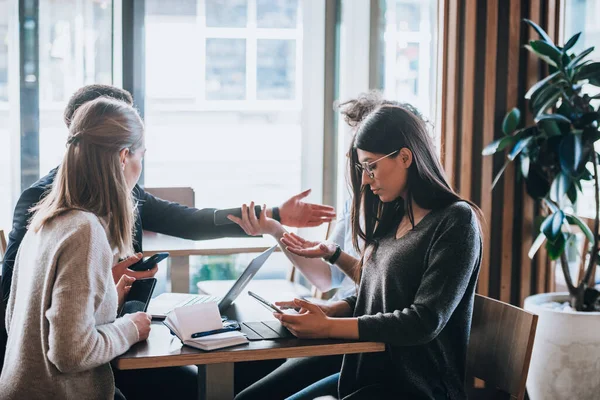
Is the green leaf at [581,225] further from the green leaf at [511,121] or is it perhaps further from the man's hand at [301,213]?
the man's hand at [301,213]

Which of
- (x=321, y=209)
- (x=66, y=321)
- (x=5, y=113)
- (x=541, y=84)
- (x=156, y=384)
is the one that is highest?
(x=541, y=84)

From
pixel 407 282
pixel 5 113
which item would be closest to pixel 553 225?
pixel 407 282

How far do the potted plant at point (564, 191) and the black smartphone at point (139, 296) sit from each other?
169 cm

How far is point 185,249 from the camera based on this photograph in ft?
11.2

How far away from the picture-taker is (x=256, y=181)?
4.83m

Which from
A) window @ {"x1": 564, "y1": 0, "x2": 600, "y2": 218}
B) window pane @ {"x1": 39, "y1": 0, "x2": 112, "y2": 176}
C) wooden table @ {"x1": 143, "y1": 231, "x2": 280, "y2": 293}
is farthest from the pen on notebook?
window pane @ {"x1": 39, "y1": 0, "x2": 112, "y2": 176}

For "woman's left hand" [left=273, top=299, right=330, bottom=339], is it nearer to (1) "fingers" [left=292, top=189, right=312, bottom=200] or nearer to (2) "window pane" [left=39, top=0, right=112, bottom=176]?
(1) "fingers" [left=292, top=189, right=312, bottom=200]

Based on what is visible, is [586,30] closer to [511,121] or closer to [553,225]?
[511,121]

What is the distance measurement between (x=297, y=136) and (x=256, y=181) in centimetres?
42

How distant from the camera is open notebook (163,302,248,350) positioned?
1.69 m

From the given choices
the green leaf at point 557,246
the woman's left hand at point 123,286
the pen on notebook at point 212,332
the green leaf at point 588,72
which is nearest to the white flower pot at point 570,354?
the green leaf at point 557,246

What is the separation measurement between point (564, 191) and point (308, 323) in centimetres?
158

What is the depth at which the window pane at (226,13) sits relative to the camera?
460 cm

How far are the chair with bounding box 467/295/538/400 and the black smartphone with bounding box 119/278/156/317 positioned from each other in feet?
3.00
